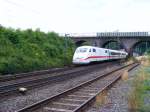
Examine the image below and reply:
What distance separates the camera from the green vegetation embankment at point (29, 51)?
81.7 feet

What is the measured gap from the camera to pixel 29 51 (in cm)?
3086

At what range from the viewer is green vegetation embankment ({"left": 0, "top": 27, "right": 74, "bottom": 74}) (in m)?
24.9

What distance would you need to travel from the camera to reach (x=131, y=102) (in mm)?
9820

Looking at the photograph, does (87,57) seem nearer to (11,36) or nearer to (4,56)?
(11,36)

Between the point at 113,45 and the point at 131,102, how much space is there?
115 meters

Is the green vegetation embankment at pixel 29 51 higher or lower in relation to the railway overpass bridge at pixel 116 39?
lower

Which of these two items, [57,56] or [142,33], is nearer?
[57,56]

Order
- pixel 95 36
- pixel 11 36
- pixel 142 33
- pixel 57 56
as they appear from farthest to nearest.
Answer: pixel 95 36
pixel 142 33
pixel 57 56
pixel 11 36

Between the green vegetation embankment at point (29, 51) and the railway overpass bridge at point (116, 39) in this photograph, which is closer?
the green vegetation embankment at point (29, 51)

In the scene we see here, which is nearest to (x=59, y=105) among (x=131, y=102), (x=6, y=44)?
(x=131, y=102)

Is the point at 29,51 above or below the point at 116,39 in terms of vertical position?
below

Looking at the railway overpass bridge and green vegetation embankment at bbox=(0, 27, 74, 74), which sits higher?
the railway overpass bridge

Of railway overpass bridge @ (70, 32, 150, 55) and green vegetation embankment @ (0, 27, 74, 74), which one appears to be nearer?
green vegetation embankment @ (0, 27, 74, 74)

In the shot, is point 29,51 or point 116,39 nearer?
point 29,51
